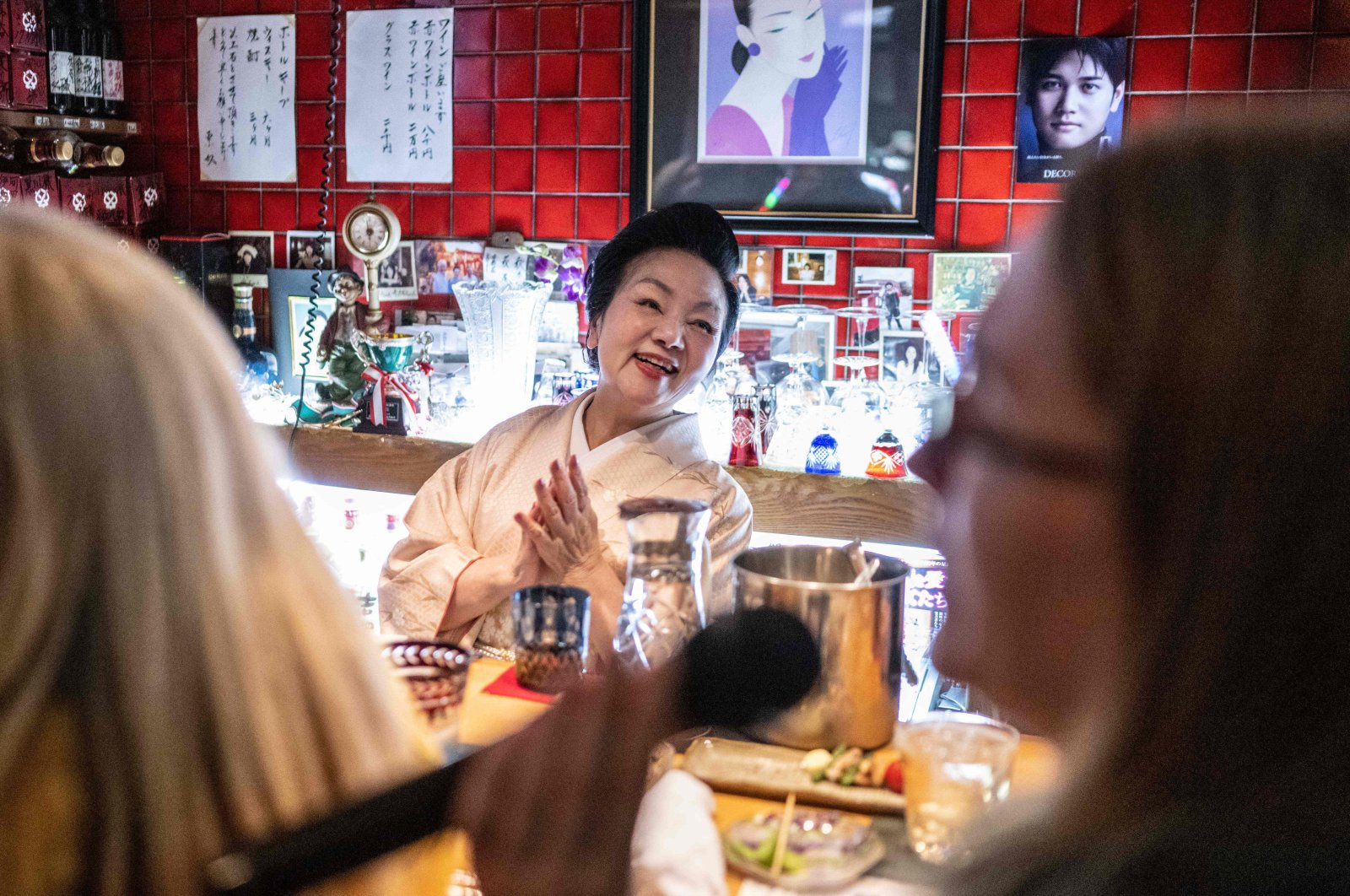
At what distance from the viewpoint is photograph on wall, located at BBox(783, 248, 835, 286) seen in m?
2.96

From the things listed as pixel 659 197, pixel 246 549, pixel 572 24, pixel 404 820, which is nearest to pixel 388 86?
pixel 572 24

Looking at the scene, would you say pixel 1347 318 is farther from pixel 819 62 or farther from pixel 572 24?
pixel 572 24

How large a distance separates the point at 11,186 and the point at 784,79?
2.23 m

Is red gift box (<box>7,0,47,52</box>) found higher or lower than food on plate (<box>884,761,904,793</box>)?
higher

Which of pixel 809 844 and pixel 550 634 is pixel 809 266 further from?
pixel 809 844

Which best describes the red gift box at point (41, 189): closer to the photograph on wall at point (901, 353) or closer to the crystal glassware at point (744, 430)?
the crystal glassware at point (744, 430)

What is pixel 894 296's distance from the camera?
115 inches

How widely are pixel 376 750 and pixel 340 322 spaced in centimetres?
241

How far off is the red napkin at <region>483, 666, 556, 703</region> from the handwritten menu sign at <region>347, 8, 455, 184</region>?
2.03 m

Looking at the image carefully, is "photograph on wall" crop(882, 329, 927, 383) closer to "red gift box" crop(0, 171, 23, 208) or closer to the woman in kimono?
the woman in kimono

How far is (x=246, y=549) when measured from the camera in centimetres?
83

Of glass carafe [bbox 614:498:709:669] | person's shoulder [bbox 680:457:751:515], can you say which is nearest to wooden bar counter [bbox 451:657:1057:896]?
glass carafe [bbox 614:498:709:669]

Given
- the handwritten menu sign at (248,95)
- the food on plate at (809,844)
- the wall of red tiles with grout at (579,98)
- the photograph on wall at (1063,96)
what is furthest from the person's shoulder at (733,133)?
the food on plate at (809,844)

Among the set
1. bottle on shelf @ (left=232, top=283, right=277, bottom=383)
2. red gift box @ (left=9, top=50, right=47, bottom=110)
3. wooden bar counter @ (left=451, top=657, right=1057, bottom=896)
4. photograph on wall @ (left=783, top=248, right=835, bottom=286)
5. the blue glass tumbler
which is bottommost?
wooden bar counter @ (left=451, top=657, right=1057, bottom=896)
